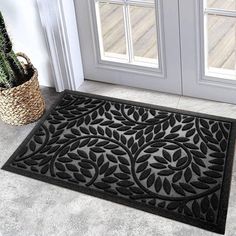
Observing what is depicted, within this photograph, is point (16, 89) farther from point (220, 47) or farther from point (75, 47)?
point (220, 47)

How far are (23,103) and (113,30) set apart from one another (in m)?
0.60

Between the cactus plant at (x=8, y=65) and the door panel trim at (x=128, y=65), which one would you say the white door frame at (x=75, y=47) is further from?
the cactus plant at (x=8, y=65)

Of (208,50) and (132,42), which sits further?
(132,42)

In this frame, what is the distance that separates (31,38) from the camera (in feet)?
8.43

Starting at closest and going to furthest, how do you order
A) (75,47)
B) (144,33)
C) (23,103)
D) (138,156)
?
(138,156) < (23,103) < (144,33) < (75,47)

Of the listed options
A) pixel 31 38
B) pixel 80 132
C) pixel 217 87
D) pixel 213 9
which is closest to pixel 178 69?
pixel 217 87

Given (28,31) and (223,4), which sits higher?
(223,4)

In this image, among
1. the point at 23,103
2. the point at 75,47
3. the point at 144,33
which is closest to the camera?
the point at 23,103

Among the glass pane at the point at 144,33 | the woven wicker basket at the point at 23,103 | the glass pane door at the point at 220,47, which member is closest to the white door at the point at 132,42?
the glass pane at the point at 144,33

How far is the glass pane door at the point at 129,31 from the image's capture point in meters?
2.40

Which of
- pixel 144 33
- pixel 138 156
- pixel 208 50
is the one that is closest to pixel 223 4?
pixel 208 50

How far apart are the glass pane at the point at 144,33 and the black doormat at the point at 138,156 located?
26 centimetres

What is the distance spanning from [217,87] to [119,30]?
22.9 inches

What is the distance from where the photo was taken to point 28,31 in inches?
100
